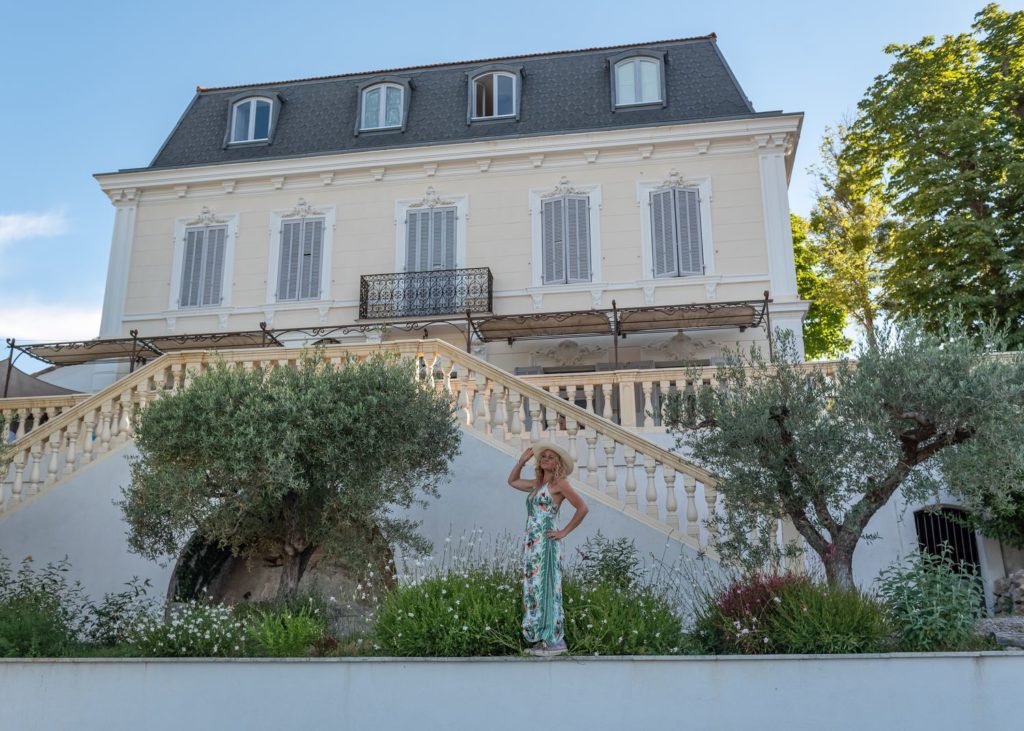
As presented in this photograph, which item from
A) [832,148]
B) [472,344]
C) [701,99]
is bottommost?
[472,344]

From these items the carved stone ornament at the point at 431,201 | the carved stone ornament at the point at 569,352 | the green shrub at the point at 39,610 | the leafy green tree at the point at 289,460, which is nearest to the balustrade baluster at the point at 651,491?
the leafy green tree at the point at 289,460

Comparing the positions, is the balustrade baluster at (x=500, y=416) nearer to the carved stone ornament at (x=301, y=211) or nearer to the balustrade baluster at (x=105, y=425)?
the balustrade baluster at (x=105, y=425)

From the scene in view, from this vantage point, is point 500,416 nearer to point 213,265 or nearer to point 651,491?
point 651,491

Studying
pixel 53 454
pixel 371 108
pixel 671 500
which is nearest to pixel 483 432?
pixel 671 500

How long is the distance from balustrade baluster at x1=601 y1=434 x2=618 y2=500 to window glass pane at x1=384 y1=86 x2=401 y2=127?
11149 mm

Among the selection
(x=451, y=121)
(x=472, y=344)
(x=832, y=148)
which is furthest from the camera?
(x=832, y=148)

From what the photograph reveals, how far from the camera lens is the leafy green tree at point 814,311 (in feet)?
73.0

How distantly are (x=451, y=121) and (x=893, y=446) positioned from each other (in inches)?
514

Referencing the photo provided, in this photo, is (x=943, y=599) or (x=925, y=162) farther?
(x=925, y=162)

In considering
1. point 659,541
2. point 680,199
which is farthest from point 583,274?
point 659,541

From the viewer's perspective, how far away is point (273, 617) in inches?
295

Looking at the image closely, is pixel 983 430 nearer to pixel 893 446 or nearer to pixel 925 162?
pixel 893 446

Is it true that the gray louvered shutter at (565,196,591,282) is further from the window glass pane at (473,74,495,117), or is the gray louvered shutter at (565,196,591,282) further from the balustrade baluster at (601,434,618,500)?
the balustrade baluster at (601,434,618,500)

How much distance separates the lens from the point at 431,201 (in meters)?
17.0
